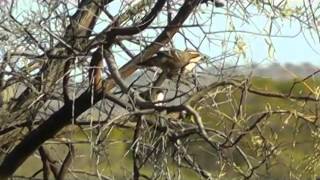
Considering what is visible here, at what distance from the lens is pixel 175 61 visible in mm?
4016

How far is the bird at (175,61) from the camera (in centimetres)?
397

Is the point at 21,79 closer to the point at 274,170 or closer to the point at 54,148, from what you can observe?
the point at 54,148

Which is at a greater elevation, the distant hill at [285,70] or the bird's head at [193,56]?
the bird's head at [193,56]

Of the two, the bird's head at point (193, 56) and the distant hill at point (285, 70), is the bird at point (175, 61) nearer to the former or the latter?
the bird's head at point (193, 56)

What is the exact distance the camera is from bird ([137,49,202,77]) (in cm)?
397

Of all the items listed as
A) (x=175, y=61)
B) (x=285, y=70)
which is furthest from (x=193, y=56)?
(x=285, y=70)

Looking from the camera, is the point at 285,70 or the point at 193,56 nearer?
the point at 193,56

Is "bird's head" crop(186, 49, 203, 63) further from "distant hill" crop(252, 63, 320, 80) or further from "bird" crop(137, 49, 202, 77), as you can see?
"distant hill" crop(252, 63, 320, 80)

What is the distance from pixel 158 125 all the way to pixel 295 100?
725 mm

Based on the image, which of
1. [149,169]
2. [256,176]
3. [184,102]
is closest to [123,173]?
[149,169]

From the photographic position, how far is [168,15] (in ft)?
12.9

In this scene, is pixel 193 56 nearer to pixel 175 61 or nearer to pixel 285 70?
pixel 175 61

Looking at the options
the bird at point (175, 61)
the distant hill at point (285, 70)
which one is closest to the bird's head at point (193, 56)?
the bird at point (175, 61)

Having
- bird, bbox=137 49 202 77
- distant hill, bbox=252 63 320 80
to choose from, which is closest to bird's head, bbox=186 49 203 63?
bird, bbox=137 49 202 77
